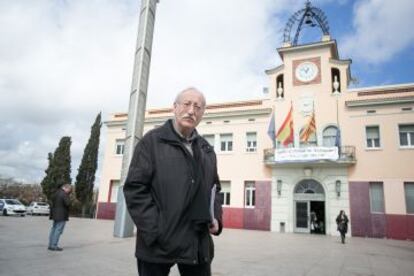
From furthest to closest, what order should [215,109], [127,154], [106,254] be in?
1. [215,109]
2. [127,154]
3. [106,254]

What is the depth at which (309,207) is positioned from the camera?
73.3 feet

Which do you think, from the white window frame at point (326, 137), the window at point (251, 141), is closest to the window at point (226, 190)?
the window at point (251, 141)

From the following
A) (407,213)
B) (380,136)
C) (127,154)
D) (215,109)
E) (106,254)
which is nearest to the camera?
(106,254)

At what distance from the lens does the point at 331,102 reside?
23.2 metres

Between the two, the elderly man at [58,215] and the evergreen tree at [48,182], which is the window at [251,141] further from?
the evergreen tree at [48,182]

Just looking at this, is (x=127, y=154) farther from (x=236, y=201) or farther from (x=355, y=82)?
(x=355, y=82)

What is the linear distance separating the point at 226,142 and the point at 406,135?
12250 mm

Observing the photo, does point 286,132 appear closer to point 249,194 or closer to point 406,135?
point 249,194

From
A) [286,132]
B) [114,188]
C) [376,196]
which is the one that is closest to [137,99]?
[286,132]

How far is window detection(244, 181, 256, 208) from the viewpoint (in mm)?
24000

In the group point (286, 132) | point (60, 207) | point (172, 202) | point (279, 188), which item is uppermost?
point (286, 132)

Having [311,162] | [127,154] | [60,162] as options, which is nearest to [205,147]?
[127,154]

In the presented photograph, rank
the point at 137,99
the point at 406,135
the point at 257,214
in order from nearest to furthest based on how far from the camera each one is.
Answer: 1. the point at 137,99
2. the point at 406,135
3. the point at 257,214

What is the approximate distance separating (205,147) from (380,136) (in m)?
21.8
